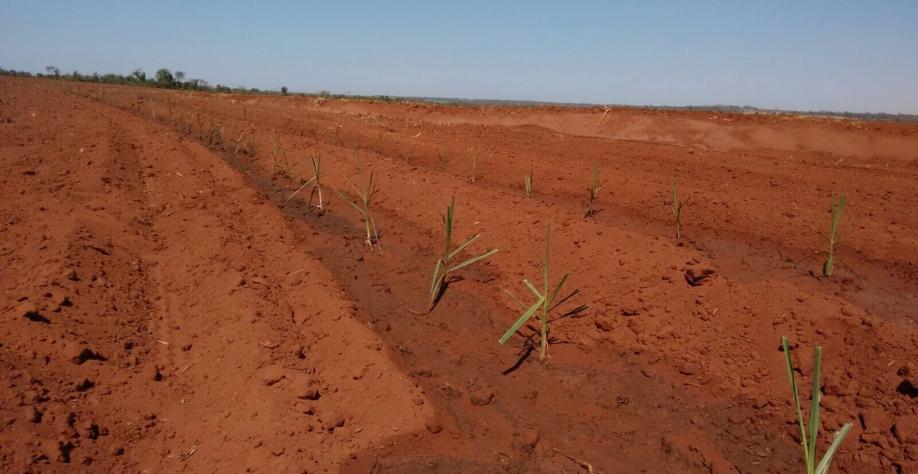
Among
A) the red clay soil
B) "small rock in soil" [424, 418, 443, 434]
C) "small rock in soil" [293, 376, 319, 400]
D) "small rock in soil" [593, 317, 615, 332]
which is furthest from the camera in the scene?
"small rock in soil" [593, 317, 615, 332]

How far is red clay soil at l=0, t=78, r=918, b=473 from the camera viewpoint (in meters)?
3.11

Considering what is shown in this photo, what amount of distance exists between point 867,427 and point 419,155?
947 cm

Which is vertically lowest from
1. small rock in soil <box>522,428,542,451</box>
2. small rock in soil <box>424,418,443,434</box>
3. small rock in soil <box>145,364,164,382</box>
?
small rock in soil <box>522,428,542,451</box>

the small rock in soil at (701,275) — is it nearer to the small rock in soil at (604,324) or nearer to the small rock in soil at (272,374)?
the small rock in soil at (604,324)

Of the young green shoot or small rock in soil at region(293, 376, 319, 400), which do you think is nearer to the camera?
small rock in soil at region(293, 376, 319, 400)

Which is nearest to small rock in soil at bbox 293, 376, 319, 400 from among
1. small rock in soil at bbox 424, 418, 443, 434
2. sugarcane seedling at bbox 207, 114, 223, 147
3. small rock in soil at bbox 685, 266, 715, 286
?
small rock in soil at bbox 424, 418, 443, 434

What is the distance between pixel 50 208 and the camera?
599 centimetres

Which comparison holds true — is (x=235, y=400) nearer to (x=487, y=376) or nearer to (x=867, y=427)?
(x=487, y=376)

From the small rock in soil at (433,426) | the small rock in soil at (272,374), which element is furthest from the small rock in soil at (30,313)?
the small rock in soil at (433,426)

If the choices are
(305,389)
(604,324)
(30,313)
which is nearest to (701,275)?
(604,324)

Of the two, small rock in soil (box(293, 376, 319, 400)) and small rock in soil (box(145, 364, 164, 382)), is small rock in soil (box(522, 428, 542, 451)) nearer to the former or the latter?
small rock in soil (box(293, 376, 319, 400))

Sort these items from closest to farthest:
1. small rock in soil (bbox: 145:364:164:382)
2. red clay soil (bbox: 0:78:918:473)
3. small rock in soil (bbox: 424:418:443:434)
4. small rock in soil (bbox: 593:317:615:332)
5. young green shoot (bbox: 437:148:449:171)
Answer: red clay soil (bbox: 0:78:918:473) → small rock in soil (bbox: 424:418:443:434) → small rock in soil (bbox: 145:364:164:382) → small rock in soil (bbox: 593:317:615:332) → young green shoot (bbox: 437:148:449:171)

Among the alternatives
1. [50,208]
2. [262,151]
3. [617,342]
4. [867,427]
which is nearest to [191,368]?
[617,342]

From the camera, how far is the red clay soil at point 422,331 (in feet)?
10.2
